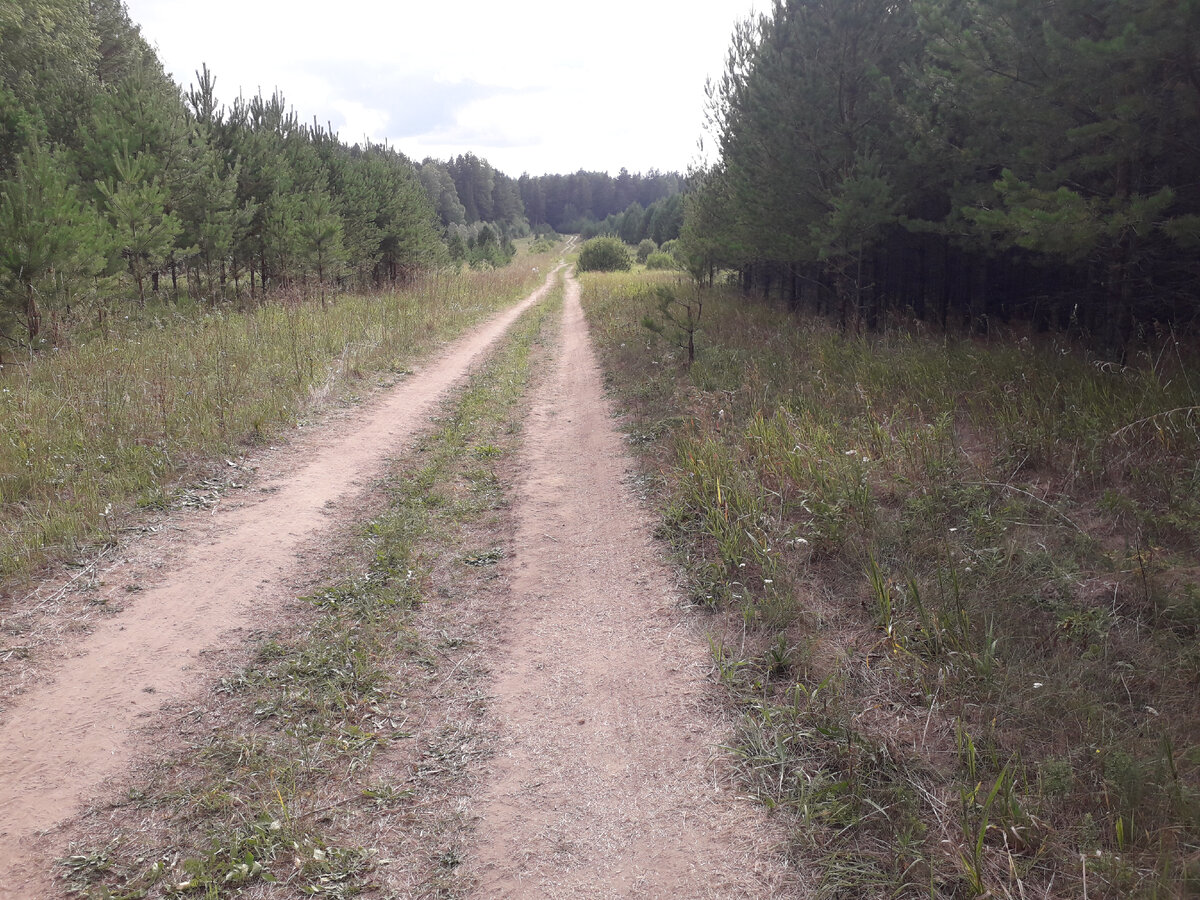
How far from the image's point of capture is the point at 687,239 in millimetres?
23406

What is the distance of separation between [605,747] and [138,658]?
260cm

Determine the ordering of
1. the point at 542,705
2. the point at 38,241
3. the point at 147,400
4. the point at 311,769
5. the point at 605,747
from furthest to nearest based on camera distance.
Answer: the point at 38,241 → the point at 147,400 → the point at 542,705 → the point at 605,747 → the point at 311,769

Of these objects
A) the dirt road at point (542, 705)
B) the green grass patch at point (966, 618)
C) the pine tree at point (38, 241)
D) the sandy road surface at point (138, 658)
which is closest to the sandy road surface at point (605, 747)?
the dirt road at point (542, 705)

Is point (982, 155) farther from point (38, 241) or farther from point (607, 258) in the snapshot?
point (607, 258)

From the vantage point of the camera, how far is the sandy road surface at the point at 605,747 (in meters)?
2.47

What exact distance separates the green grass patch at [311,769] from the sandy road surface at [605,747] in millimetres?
267

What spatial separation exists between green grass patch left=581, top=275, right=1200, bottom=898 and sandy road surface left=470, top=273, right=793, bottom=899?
228 mm

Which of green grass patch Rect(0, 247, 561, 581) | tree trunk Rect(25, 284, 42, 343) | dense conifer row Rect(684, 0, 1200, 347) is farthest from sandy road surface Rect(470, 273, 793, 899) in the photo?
tree trunk Rect(25, 284, 42, 343)

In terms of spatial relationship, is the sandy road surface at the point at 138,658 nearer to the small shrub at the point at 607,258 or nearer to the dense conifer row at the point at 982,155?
the dense conifer row at the point at 982,155

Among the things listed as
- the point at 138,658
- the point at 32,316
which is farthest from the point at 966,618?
the point at 32,316

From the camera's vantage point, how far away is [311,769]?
2977 mm

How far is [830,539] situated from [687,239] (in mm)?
20337

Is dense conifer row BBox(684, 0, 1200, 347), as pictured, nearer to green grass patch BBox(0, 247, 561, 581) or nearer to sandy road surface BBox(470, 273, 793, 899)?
sandy road surface BBox(470, 273, 793, 899)

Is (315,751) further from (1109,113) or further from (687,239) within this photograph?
(687,239)
